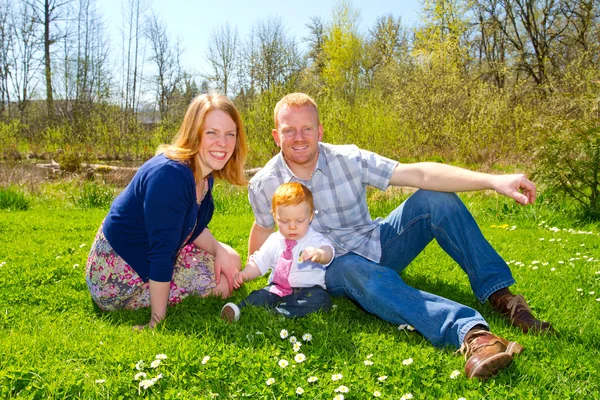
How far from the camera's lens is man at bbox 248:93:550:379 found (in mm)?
2602

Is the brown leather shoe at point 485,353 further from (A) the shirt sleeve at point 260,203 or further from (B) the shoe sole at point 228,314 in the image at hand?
(A) the shirt sleeve at point 260,203

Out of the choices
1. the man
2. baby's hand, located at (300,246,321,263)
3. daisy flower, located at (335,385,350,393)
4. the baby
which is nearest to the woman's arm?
→ the man

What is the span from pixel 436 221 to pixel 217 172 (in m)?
1.55

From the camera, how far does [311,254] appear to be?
2.78m

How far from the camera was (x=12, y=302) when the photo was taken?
11.0 ft

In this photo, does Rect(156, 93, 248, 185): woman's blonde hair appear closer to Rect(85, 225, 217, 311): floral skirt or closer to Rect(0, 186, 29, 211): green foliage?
Rect(85, 225, 217, 311): floral skirt

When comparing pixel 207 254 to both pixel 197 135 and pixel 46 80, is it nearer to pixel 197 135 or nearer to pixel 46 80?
pixel 197 135

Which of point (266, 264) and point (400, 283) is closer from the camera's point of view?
point (400, 283)

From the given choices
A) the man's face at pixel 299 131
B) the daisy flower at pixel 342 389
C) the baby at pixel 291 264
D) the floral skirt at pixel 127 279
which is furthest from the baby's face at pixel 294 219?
the daisy flower at pixel 342 389

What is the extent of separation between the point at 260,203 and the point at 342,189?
1.98 feet

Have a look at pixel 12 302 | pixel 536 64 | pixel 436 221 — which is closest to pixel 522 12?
pixel 536 64

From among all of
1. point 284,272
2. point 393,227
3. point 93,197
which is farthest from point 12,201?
point 393,227

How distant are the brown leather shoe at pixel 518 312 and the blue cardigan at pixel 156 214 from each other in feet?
6.64

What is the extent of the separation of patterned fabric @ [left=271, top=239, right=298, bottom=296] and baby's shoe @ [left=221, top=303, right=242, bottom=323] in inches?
11.7
